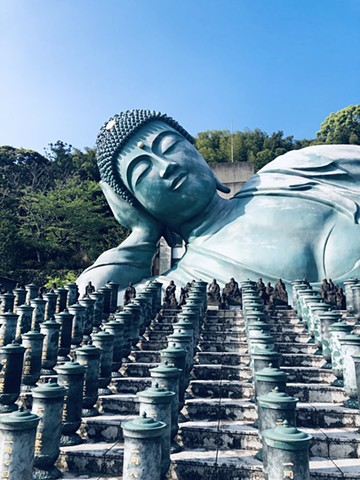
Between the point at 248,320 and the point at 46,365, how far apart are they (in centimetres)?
311

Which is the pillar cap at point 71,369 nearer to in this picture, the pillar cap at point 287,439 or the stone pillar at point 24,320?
the pillar cap at point 287,439

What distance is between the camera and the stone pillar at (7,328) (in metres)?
6.54

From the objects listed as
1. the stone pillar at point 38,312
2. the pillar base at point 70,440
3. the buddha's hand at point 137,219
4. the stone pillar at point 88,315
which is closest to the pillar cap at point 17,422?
the pillar base at point 70,440

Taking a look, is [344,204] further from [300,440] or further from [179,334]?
[300,440]

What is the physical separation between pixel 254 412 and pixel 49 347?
297 centimetres

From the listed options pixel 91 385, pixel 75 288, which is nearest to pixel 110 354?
pixel 91 385

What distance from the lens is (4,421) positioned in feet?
10.7

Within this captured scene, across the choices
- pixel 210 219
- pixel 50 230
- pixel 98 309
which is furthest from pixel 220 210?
pixel 50 230

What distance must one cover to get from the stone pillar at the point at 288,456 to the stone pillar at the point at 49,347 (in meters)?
3.89

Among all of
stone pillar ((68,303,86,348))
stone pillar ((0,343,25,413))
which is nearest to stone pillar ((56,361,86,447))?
stone pillar ((0,343,25,413))

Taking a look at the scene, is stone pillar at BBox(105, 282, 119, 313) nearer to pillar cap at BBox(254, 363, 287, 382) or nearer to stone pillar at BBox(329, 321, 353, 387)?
stone pillar at BBox(329, 321, 353, 387)

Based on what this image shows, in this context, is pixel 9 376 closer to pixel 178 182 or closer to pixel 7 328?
pixel 7 328

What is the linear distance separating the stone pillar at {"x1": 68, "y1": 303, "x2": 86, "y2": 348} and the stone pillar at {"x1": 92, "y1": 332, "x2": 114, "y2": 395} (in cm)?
158

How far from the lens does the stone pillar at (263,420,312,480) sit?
2.89 metres
